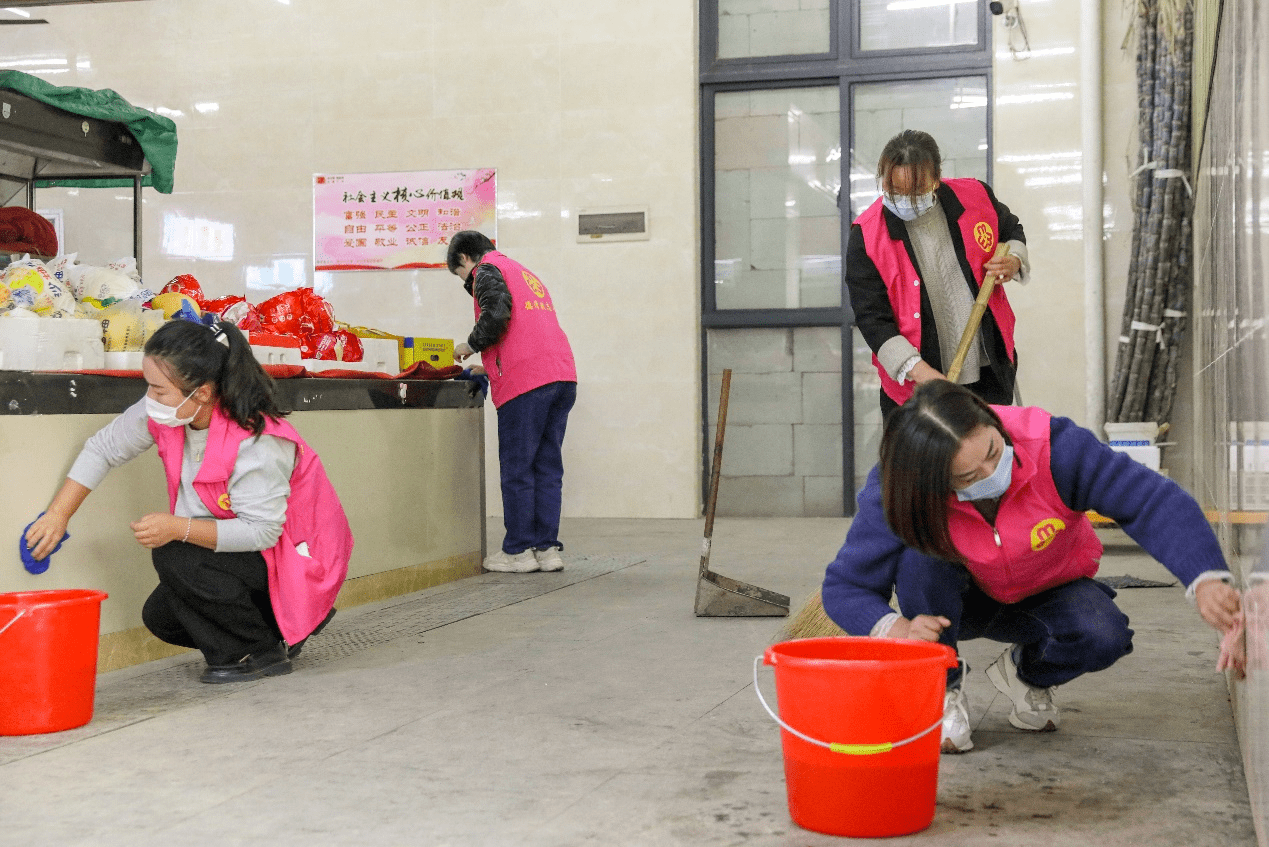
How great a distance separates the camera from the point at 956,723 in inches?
82.7

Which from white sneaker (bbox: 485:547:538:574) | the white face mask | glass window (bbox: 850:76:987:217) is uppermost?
glass window (bbox: 850:76:987:217)

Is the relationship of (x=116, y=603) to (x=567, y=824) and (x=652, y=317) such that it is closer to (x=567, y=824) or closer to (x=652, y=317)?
(x=567, y=824)

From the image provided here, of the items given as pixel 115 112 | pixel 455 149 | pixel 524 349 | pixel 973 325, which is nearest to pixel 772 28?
pixel 455 149

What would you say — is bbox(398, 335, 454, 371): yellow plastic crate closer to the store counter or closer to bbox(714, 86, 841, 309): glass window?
the store counter

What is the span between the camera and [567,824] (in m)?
1.78

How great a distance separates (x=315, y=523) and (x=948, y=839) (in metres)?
1.68

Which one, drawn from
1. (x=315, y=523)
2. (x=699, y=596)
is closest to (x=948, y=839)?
(x=315, y=523)

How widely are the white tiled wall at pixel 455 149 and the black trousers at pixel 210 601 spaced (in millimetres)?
4172

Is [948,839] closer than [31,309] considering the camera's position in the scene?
Yes

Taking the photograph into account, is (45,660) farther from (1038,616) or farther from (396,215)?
(396,215)

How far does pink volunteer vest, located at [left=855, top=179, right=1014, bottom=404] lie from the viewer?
2963mm

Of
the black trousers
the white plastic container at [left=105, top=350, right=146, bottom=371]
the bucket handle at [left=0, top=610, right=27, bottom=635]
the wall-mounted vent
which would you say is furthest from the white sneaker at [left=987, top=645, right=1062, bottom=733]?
the wall-mounted vent

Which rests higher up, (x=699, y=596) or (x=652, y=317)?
(x=652, y=317)

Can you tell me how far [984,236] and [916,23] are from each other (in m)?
4.17
